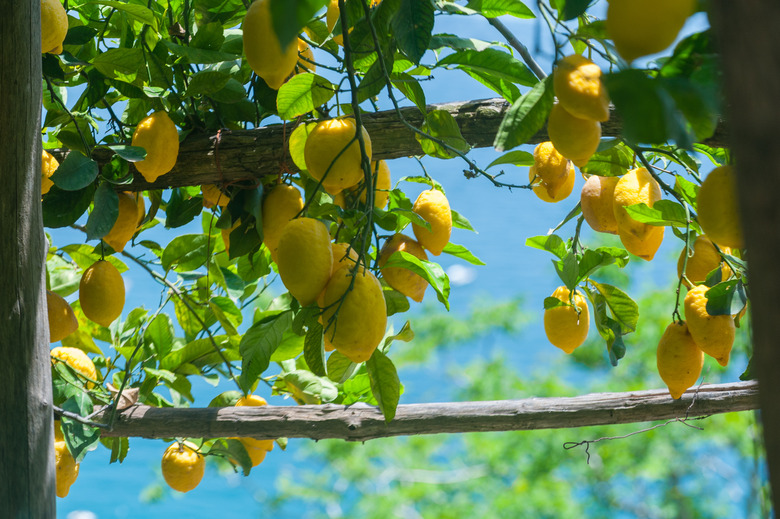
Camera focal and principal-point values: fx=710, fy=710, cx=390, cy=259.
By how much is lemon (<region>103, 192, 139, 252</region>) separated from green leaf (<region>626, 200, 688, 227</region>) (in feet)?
1.74

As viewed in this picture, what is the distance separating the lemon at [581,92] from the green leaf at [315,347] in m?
0.28

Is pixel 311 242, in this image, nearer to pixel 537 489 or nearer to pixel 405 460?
pixel 537 489

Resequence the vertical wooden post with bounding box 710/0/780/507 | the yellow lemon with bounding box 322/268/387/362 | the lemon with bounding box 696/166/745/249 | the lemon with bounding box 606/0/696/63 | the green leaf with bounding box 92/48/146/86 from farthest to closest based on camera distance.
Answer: the green leaf with bounding box 92/48/146/86 < the yellow lemon with bounding box 322/268/387/362 < the lemon with bounding box 696/166/745/249 < the lemon with bounding box 606/0/696/63 < the vertical wooden post with bounding box 710/0/780/507

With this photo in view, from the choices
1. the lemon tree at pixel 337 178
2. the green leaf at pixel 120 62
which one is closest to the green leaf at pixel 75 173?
the lemon tree at pixel 337 178

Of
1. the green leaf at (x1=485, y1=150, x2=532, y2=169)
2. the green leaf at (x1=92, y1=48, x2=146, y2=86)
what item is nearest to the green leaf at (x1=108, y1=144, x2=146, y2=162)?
the green leaf at (x1=92, y1=48, x2=146, y2=86)

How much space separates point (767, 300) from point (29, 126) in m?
0.55

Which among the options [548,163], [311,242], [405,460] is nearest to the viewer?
[311,242]

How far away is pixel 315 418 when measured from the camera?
0.87 m

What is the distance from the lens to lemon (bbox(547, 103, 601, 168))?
0.37 m

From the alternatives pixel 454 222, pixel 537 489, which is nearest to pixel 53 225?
pixel 454 222

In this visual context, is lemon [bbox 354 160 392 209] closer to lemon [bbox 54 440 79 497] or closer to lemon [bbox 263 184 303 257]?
lemon [bbox 263 184 303 257]

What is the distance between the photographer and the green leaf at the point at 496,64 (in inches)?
22.6

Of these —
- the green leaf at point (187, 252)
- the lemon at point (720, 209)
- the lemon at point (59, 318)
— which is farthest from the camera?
the green leaf at point (187, 252)

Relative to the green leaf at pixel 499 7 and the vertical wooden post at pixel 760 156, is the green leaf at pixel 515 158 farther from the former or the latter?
the vertical wooden post at pixel 760 156
